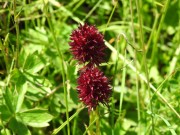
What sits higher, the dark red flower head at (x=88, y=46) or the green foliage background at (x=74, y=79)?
the dark red flower head at (x=88, y=46)

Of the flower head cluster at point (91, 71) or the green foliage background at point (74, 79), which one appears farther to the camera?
the green foliage background at point (74, 79)

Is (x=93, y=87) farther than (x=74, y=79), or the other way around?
(x=74, y=79)

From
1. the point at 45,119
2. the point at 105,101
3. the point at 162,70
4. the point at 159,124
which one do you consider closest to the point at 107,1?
the point at 162,70

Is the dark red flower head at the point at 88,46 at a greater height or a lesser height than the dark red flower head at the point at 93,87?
greater

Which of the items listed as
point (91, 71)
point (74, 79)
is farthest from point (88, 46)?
point (74, 79)

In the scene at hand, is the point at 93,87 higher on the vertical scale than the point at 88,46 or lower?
lower

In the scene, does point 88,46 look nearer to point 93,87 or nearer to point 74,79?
point 93,87

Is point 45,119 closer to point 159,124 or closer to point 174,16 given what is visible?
point 159,124
